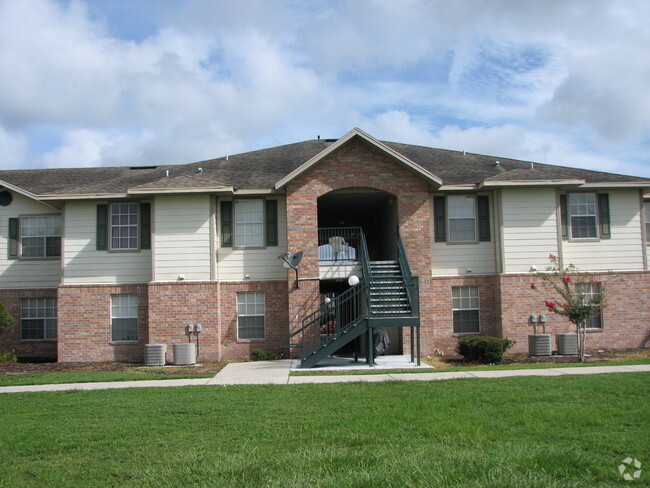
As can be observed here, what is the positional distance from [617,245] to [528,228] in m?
3.23

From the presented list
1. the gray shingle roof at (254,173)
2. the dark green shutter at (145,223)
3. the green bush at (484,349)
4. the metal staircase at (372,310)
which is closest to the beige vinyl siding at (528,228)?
the gray shingle roof at (254,173)

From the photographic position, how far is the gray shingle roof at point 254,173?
19344 mm

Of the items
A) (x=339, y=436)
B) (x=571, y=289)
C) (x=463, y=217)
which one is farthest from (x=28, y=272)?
(x=571, y=289)

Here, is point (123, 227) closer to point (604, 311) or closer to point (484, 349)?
point (484, 349)

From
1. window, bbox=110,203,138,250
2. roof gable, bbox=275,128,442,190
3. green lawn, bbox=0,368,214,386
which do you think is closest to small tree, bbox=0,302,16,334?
window, bbox=110,203,138,250

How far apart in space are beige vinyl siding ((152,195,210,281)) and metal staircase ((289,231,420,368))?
12.3 feet

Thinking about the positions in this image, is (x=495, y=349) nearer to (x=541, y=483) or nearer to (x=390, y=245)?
(x=390, y=245)

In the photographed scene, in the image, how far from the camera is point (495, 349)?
55.2 ft

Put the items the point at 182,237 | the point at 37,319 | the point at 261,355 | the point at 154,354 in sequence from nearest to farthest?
the point at 154,354
the point at 261,355
the point at 182,237
the point at 37,319

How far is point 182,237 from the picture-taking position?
18.9m

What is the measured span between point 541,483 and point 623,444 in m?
1.83

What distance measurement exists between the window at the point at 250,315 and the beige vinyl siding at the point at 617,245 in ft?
32.0

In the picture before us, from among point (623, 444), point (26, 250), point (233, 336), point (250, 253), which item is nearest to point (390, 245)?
point (250, 253)

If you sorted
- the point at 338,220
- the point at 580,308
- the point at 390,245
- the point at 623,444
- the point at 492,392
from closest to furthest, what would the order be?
the point at 623,444 → the point at 492,392 → the point at 580,308 → the point at 390,245 → the point at 338,220
